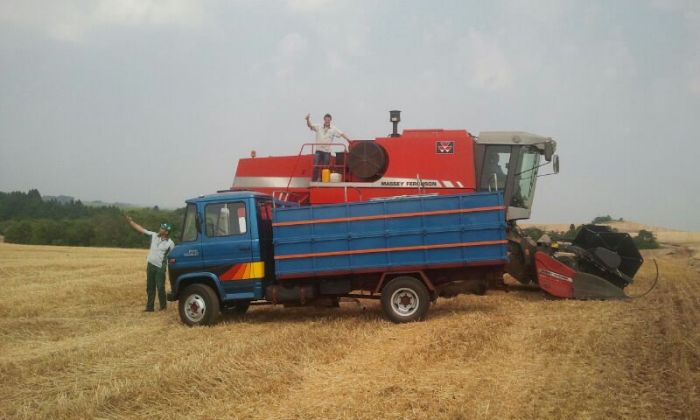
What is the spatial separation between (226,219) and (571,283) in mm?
6814

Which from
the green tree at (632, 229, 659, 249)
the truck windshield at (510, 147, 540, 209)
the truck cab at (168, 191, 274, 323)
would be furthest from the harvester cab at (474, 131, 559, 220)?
the green tree at (632, 229, 659, 249)

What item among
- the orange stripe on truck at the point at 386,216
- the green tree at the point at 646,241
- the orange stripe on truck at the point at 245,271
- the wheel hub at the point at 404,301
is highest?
the orange stripe on truck at the point at 386,216

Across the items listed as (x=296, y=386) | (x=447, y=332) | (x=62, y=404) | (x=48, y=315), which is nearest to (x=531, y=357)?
(x=447, y=332)

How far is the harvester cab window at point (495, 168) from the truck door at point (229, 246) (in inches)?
205

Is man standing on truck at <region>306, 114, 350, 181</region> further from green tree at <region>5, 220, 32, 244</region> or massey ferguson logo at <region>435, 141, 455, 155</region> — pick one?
green tree at <region>5, 220, 32, 244</region>

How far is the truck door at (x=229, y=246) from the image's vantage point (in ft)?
34.0

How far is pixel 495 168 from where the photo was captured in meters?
12.8

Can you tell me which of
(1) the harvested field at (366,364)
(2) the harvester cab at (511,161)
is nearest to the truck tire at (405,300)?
(1) the harvested field at (366,364)

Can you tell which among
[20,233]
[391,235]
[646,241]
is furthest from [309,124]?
[20,233]

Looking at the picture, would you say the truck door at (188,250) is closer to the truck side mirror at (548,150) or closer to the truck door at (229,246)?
the truck door at (229,246)

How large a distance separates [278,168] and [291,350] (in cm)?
669

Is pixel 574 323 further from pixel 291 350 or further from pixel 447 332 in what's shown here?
pixel 291 350

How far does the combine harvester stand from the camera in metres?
12.1

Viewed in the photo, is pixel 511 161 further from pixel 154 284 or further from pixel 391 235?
pixel 154 284
